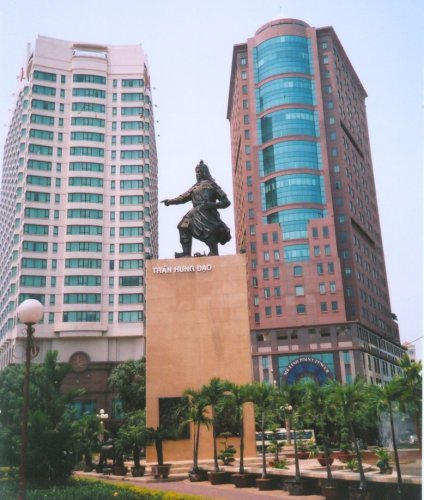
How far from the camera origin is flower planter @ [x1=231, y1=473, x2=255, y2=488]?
70.7ft

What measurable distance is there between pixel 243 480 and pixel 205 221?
14204 mm

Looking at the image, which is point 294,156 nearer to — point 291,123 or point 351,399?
point 291,123

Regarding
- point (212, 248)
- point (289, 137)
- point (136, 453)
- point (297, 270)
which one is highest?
point (289, 137)

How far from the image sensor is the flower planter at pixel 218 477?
22.4 meters

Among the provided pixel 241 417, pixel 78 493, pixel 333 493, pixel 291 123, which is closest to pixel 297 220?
pixel 291 123

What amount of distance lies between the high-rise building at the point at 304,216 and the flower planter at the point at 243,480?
196ft

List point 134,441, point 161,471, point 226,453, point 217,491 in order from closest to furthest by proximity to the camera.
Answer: point 217,491, point 161,471, point 226,453, point 134,441

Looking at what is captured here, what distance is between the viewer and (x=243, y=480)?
21609 mm

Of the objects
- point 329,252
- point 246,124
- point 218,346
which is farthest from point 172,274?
point 246,124

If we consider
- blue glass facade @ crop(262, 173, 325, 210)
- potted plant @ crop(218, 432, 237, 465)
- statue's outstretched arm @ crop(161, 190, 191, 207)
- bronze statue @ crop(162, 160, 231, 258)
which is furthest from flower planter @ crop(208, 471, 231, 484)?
blue glass facade @ crop(262, 173, 325, 210)

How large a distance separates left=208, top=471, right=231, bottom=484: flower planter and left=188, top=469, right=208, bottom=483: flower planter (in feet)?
2.72

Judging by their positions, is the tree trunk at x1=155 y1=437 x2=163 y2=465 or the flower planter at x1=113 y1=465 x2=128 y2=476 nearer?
the tree trunk at x1=155 y1=437 x2=163 y2=465

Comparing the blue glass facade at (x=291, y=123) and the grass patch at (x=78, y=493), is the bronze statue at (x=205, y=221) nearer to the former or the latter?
the grass patch at (x=78, y=493)

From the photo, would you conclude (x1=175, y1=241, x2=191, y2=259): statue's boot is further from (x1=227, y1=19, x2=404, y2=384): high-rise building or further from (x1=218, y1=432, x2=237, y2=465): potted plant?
(x1=227, y1=19, x2=404, y2=384): high-rise building
